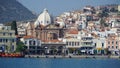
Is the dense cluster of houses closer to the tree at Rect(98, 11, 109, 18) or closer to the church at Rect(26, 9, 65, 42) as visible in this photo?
the church at Rect(26, 9, 65, 42)

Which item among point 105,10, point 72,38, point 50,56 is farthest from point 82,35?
point 105,10

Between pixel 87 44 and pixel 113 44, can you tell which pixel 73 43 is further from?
pixel 113 44

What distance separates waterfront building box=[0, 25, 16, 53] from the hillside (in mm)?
50033

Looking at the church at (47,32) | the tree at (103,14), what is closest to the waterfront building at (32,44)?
the church at (47,32)

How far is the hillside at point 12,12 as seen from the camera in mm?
144125

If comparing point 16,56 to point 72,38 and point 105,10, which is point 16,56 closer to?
point 72,38

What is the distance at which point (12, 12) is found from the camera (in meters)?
156

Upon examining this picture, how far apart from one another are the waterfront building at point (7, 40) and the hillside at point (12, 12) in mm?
50033

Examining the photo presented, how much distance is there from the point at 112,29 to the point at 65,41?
17.2 metres

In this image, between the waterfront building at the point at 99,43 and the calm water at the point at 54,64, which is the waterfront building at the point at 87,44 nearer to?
the waterfront building at the point at 99,43

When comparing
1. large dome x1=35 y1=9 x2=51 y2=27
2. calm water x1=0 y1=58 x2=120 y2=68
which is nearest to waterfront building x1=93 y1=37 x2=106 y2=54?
large dome x1=35 y1=9 x2=51 y2=27

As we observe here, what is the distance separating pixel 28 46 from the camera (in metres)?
89.2

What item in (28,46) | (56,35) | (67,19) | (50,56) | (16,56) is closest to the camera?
(16,56)

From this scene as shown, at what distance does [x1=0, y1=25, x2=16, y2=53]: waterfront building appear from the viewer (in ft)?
275
